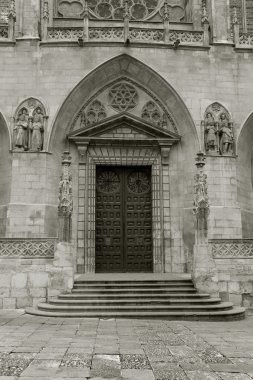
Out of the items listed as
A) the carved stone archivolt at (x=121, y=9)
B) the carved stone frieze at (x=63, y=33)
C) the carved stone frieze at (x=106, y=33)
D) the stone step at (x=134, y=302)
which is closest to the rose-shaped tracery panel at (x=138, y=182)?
the carved stone frieze at (x=106, y=33)

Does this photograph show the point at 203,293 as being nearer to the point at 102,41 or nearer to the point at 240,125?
the point at 240,125

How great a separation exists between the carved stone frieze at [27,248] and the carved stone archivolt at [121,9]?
37.0 feet

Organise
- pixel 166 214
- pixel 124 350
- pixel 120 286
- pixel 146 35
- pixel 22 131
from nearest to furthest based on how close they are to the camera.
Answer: pixel 124 350
pixel 120 286
pixel 22 131
pixel 166 214
pixel 146 35

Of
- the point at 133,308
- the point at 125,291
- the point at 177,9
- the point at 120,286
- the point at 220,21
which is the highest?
the point at 177,9

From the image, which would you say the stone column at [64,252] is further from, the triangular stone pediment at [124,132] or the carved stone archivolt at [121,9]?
the carved stone archivolt at [121,9]

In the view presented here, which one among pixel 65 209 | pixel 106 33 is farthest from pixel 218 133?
pixel 65 209

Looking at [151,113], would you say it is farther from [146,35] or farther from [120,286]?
Result: [120,286]

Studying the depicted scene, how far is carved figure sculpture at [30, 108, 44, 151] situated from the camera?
15.7 m

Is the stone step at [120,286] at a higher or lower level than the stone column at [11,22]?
lower

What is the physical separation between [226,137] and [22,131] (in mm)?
7821

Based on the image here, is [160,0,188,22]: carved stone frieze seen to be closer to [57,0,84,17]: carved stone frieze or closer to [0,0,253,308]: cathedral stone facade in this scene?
[0,0,253,308]: cathedral stone facade

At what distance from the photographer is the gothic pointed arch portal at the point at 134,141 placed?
16.2 meters

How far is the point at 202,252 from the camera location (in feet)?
42.6

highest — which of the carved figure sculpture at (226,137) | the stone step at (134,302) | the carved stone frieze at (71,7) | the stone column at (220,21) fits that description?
the carved stone frieze at (71,7)
